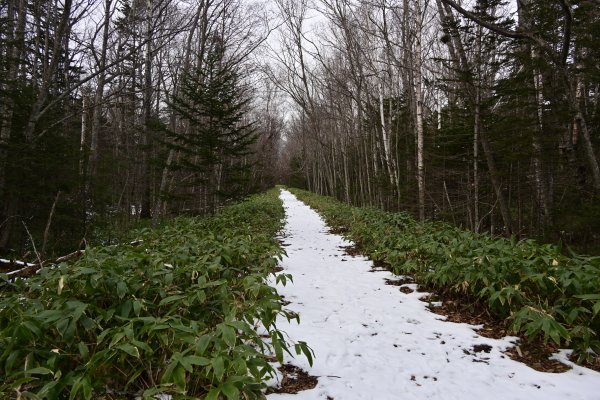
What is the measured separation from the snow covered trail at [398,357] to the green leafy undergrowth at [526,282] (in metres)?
0.34

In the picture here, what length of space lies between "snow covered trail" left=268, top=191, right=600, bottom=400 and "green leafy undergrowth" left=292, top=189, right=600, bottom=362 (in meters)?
0.34

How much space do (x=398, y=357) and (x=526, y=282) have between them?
72.8 inches

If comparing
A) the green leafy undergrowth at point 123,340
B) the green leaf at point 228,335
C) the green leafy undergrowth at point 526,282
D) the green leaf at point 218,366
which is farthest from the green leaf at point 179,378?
the green leafy undergrowth at point 526,282

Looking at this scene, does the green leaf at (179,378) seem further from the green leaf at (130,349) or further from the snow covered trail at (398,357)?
the snow covered trail at (398,357)

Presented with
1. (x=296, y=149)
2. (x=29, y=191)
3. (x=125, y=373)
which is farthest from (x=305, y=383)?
(x=296, y=149)

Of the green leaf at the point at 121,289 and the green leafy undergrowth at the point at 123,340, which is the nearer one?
the green leafy undergrowth at the point at 123,340

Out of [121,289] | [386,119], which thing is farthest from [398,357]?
[386,119]

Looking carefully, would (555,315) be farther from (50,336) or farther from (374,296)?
(50,336)

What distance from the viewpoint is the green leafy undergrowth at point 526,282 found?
9.64 ft

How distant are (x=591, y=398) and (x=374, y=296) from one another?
8.39ft

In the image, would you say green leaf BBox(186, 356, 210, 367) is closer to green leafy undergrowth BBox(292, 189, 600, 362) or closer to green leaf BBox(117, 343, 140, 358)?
green leaf BBox(117, 343, 140, 358)

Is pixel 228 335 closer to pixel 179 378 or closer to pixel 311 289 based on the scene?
pixel 179 378

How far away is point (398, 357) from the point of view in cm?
291

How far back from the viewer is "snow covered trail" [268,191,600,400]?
240 centimetres
